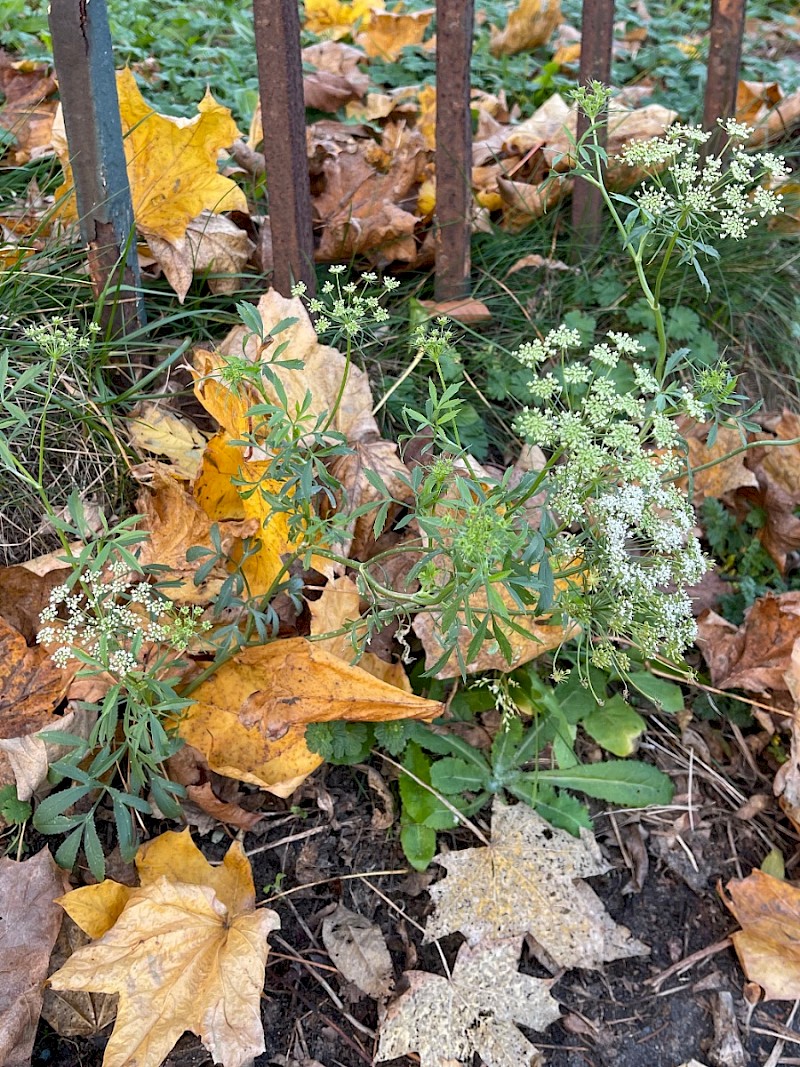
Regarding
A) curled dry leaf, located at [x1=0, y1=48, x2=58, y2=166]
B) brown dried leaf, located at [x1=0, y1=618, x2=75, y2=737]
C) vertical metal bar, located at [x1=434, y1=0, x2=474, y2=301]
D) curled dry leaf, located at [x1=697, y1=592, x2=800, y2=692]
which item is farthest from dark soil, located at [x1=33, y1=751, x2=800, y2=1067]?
curled dry leaf, located at [x1=0, y1=48, x2=58, y2=166]

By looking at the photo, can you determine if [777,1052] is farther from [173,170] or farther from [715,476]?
[173,170]

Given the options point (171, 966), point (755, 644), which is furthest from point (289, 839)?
point (755, 644)

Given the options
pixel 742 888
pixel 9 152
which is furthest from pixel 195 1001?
pixel 9 152

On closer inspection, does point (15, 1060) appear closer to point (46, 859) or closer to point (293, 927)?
point (46, 859)

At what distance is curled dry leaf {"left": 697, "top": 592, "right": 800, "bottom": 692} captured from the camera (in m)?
2.04

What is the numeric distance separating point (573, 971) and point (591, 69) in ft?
7.01

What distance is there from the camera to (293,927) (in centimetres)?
172

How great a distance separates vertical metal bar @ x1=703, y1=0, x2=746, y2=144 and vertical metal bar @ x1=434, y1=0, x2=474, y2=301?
0.77m

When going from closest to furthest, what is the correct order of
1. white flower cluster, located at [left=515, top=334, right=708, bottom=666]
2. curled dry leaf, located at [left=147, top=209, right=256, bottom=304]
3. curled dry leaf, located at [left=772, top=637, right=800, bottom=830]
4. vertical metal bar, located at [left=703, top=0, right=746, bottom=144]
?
white flower cluster, located at [left=515, top=334, right=708, bottom=666], curled dry leaf, located at [left=772, top=637, right=800, bottom=830], curled dry leaf, located at [left=147, top=209, right=256, bottom=304], vertical metal bar, located at [left=703, top=0, right=746, bottom=144]

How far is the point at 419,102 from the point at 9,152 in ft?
4.10

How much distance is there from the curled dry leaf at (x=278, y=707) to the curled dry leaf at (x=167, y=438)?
44 cm

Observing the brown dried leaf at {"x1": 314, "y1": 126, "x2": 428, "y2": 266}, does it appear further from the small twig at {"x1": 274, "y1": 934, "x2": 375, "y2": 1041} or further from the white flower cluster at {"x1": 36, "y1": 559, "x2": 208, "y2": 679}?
the small twig at {"x1": 274, "y1": 934, "x2": 375, "y2": 1041}

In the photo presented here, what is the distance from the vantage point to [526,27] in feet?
11.1

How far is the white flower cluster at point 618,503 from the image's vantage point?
1356mm
